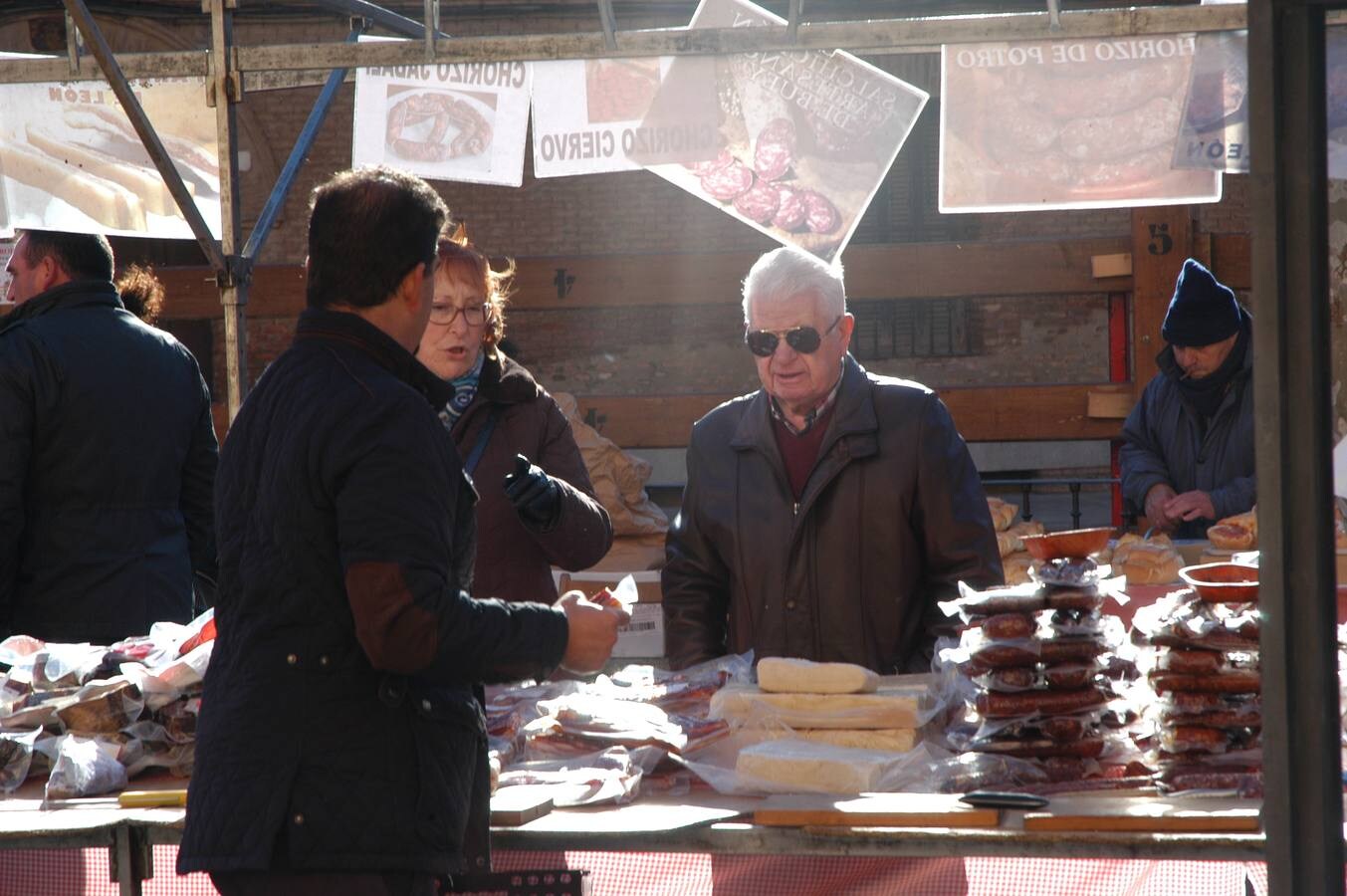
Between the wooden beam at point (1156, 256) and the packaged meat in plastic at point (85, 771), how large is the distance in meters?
6.72

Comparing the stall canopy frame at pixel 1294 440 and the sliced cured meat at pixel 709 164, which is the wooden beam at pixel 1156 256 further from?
Answer: the stall canopy frame at pixel 1294 440

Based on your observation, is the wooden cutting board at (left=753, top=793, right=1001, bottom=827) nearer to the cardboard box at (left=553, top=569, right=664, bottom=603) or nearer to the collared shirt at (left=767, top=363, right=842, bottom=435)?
the collared shirt at (left=767, top=363, right=842, bottom=435)

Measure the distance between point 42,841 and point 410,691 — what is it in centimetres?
74

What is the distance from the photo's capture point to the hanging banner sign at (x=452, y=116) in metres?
4.03

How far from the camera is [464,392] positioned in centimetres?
321

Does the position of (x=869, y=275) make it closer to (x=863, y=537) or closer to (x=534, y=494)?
(x=863, y=537)

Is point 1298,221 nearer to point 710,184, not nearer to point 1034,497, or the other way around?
point 710,184

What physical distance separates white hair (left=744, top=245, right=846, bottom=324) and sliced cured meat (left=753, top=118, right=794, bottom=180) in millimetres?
704

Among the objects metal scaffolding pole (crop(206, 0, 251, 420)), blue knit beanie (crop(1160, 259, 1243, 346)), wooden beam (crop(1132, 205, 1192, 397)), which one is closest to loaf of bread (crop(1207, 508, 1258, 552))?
blue knit beanie (crop(1160, 259, 1243, 346))

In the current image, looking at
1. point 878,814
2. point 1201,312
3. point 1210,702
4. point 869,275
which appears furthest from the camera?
point 869,275

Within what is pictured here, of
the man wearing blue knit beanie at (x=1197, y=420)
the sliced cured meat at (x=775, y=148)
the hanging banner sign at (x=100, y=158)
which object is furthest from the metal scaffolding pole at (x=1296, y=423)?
the man wearing blue knit beanie at (x=1197, y=420)

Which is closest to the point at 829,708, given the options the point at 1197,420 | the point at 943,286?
the point at 1197,420

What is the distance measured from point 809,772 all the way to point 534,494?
2.44 ft

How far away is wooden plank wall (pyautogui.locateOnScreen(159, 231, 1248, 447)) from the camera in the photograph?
323 inches
